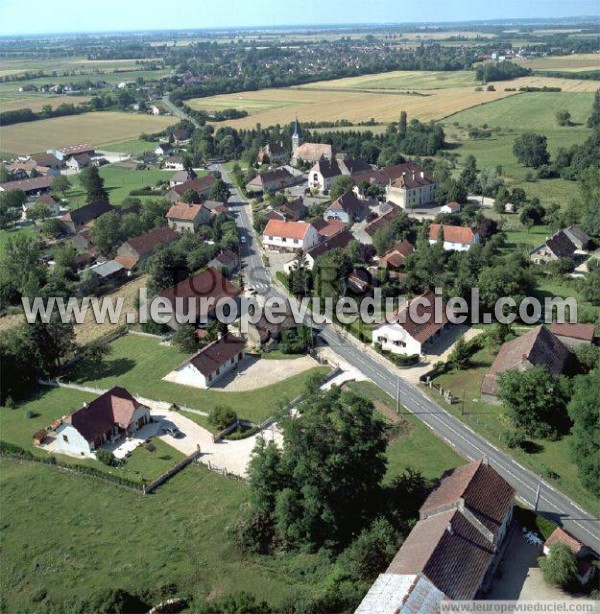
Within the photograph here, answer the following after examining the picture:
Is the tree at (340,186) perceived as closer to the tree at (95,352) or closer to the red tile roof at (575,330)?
the red tile roof at (575,330)

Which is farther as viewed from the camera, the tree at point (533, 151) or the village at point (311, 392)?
the tree at point (533, 151)

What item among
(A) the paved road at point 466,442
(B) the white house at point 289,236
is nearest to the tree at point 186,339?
(A) the paved road at point 466,442

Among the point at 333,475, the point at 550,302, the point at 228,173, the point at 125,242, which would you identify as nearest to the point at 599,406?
the point at 333,475

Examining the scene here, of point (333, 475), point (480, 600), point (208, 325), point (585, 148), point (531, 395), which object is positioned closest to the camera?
point (480, 600)

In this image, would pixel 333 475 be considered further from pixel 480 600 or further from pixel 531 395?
pixel 531 395

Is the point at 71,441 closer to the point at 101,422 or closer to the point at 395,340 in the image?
the point at 101,422

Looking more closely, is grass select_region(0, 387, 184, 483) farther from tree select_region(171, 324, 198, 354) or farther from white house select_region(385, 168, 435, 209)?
white house select_region(385, 168, 435, 209)
